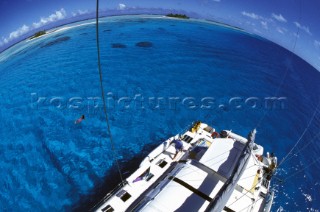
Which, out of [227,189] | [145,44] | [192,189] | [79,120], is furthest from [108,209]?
[145,44]

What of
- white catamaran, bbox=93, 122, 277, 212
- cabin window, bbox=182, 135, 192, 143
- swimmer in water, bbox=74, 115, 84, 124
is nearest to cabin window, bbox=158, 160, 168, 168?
white catamaran, bbox=93, 122, 277, 212

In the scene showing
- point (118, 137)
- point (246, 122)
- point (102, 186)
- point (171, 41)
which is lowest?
point (102, 186)

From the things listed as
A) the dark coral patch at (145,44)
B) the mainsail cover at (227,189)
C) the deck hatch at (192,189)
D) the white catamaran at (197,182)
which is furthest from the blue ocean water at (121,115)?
the mainsail cover at (227,189)

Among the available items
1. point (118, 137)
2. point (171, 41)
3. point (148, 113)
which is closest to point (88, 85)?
point (148, 113)

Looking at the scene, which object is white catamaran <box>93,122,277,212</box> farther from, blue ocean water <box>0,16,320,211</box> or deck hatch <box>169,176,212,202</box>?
blue ocean water <box>0,16,320,211</box>

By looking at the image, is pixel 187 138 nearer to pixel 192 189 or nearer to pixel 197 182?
pixel 197 182

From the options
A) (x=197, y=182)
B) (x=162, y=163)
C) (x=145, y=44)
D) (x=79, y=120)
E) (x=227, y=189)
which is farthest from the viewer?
(x=145, y=44)

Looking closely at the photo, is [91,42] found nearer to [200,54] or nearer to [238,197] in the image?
[200,54]
